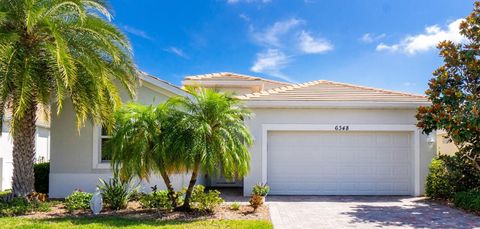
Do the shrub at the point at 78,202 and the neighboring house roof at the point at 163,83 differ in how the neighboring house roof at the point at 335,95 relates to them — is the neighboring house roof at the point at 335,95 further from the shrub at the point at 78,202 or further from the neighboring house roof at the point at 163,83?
the shrub at the point at 78,202

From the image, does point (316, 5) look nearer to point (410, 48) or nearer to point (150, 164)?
point (410, 48)

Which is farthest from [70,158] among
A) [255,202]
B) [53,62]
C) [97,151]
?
[255,202]

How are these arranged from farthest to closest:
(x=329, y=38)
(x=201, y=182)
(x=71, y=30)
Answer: (x=329, y=38), (x=201, y=182), (x=71, y=30)

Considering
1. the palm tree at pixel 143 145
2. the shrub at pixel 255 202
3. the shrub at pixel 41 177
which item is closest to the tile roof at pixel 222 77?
the shrub at pixel 41 177

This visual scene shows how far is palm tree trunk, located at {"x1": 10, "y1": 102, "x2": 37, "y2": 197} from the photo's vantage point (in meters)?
11.9

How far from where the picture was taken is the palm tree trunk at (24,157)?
11906 millimetres

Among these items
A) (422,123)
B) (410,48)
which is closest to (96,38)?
(422,123)

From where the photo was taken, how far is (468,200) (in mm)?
11320

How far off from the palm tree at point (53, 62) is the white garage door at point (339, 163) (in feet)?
20.4

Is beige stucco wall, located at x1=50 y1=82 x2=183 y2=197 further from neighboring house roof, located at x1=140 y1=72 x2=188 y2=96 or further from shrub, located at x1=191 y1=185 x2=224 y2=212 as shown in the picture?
shrub, located at x1=191 y1=185 x2=224 y2=212

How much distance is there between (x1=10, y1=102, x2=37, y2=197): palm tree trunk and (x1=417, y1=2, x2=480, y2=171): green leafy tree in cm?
1242

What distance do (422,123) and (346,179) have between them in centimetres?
353

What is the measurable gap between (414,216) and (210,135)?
19.9ft

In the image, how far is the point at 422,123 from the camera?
12305 mm
